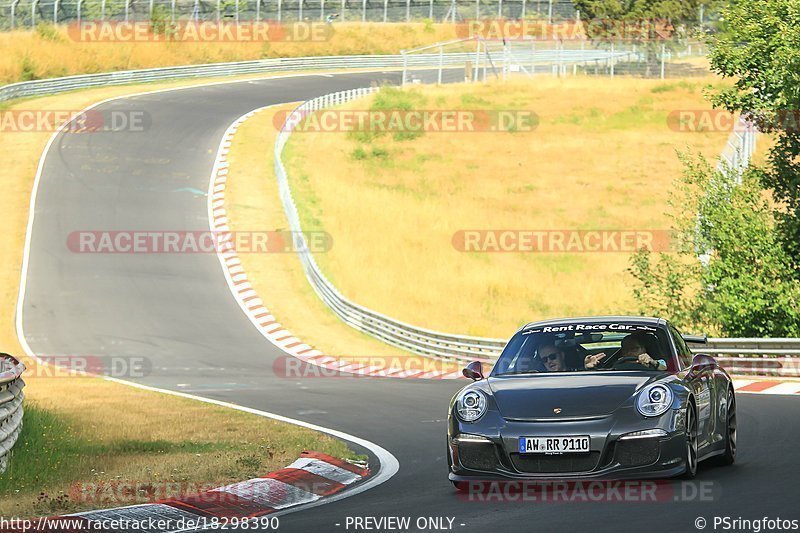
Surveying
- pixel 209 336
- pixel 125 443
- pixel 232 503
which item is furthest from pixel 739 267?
pixel 232 503

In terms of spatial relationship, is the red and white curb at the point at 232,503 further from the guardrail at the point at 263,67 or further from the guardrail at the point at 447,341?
the guardrail at the point at 263,67

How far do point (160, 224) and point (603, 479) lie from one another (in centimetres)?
3268

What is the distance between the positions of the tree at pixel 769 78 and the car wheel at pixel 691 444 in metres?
15.8

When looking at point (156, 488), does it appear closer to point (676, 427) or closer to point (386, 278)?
point (676, 427)

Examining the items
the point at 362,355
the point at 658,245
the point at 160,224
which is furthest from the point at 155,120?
the point at 362,355

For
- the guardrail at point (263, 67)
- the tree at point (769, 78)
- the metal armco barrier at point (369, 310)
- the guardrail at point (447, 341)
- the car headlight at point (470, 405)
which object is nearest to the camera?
the car headlight at point (470, 405)

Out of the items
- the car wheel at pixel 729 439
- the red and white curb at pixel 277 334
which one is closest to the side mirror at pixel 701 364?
the car wheel at pixel 729 439

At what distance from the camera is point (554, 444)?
385 inches

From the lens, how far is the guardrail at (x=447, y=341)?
77.8 feet

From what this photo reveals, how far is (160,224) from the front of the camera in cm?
4103

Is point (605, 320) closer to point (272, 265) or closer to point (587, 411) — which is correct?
point (587, 411)

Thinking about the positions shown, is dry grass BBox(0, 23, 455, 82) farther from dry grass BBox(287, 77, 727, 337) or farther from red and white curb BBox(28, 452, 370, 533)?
red and white curb BBox(28, 452, 370, 533)

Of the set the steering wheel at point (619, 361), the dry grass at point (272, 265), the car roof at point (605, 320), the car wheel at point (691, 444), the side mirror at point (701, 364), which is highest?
the car roof at point (605, 320)

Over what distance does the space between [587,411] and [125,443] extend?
639 centimetres
